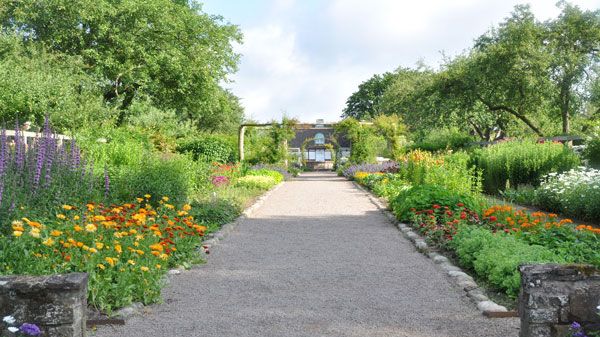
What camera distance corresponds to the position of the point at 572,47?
85.0 feet

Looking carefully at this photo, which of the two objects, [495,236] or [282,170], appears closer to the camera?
[495,236]

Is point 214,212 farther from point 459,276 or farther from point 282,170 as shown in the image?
point 282,170

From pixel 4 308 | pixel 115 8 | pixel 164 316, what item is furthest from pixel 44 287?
pixel 115 8

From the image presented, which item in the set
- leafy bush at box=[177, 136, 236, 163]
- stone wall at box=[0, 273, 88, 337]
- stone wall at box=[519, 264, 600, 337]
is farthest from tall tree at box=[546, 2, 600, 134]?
stone wall at box=[0, 273, 88, 337]

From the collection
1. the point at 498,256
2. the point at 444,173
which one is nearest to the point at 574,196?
the point at 444,173

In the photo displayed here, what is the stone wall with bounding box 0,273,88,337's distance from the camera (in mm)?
3404

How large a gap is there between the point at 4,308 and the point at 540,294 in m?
3.23

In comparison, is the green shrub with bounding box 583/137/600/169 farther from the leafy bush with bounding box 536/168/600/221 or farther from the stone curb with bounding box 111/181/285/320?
the stone curb with bounding box 111/181/285/320

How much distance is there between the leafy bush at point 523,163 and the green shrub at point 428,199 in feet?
18.5

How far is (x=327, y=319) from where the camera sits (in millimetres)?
4633

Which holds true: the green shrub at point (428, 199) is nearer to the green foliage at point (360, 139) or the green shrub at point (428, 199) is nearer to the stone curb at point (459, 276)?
the stone curb at point (459, 276)

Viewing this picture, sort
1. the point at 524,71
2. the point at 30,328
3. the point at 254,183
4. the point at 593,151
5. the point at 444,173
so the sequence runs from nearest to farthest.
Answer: the point at 30,328 → the point at 444,173 → the point at 593,151 → the point at 254,183 → the point at 524,71

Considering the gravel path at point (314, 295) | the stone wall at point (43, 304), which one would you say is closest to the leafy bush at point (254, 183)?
the gravel path at point (314, 295)

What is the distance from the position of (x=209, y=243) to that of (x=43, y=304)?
4.85 meters
